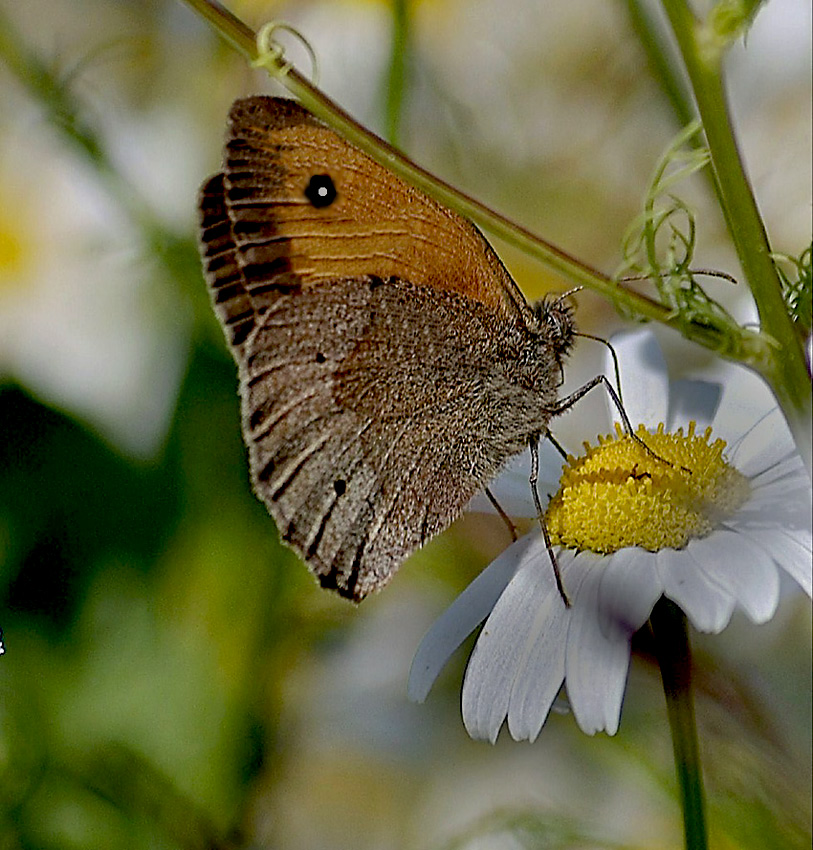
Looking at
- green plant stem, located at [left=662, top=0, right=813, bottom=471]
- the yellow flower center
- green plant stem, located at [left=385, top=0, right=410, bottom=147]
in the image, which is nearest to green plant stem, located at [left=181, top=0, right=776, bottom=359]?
green plant stem, located at [left=662, top=0, right=813, bottom=471]

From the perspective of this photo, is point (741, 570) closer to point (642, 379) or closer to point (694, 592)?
point (694, 592)

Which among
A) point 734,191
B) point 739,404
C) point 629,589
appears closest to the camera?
point 734,191

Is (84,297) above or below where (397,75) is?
below

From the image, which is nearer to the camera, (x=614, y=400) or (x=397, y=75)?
Result: (x=614, y=400)

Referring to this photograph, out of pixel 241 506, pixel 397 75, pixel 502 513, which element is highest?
pixel 397 75

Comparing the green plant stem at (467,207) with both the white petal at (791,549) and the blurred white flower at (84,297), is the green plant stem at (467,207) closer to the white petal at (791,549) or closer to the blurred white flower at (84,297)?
the white petal at (791,549)

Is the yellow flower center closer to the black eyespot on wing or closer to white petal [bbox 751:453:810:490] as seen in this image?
white petal [bbox 751:453:810:490]

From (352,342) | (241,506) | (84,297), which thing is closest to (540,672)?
(352,342)

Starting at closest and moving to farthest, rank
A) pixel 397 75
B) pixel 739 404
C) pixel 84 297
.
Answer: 1. pixel 739 404
2. pixel 397 75
3. pixel 84 297
